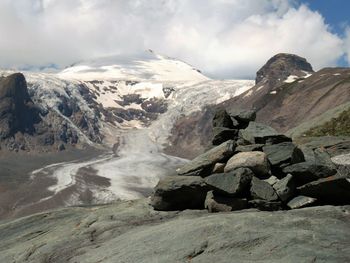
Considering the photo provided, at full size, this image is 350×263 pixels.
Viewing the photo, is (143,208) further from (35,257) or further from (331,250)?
(331,250)

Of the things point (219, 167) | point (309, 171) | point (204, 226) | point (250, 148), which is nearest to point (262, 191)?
point (309, 171)

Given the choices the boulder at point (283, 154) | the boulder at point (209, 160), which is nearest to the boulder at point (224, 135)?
the boulder at point (209, 160)

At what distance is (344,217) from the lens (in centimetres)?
1652

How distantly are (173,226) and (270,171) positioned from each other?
15.0ft

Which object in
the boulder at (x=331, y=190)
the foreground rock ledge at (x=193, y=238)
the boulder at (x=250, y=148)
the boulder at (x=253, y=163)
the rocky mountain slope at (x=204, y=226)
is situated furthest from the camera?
the boulder at (x=250, y=148)

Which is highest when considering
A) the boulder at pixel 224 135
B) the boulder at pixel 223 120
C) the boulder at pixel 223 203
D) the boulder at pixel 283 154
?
the boulder at pixel 223 120

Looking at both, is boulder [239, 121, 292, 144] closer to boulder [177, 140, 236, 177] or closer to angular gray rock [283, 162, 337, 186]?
boulder [177, 140, 236, 177]

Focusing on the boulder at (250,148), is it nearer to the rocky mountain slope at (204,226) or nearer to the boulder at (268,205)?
the rocky mountain slope at (204,226)

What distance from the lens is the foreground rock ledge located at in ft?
47.5

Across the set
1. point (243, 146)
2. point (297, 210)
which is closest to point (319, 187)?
point (297, 210)

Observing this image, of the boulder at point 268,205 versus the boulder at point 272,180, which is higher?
the boulder at point 272,180

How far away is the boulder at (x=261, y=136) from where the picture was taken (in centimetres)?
2203

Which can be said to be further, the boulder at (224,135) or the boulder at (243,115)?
the boulder at (243,115)

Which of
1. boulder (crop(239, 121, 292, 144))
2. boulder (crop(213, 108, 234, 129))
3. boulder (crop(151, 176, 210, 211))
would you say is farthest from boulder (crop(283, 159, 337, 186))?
boulder (crop(213, 108, 234, 129))
